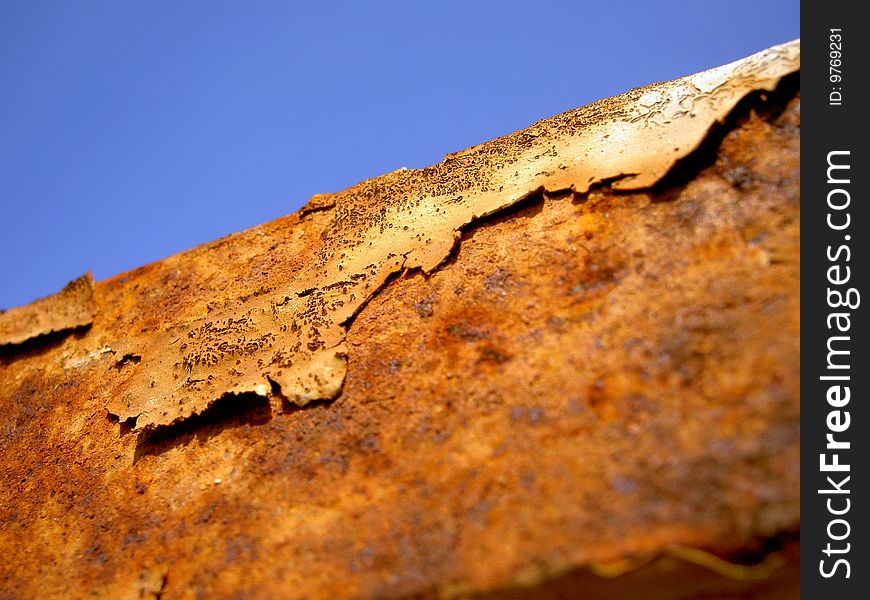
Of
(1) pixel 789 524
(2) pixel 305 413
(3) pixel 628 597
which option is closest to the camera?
(1) pixel 789 524

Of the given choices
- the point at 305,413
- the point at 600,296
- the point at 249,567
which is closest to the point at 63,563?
the point at 249,567

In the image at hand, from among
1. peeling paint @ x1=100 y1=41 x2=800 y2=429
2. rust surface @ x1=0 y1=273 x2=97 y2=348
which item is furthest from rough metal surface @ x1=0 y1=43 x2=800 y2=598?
rust surface @ x1=0 y1=273 x2=97 y2=348

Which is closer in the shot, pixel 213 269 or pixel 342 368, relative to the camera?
pixel 342 368

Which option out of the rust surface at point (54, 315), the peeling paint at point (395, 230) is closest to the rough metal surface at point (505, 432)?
the peeling paint at point (395, 230)

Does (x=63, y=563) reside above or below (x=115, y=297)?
below

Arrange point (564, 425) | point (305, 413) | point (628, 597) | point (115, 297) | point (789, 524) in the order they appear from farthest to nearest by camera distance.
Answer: point (115, 297)
point (305, 413)
point (564, 425)
point (628, 597)
point (789, 524)

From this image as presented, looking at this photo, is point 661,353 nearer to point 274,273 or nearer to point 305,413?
point 305,413
